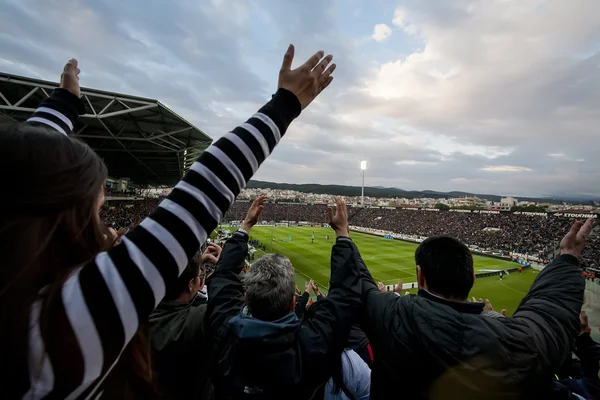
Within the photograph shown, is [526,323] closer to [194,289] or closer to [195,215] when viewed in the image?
[195,215]

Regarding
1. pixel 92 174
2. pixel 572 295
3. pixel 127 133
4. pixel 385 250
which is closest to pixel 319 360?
pixel 92 174

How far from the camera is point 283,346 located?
5.77 ft

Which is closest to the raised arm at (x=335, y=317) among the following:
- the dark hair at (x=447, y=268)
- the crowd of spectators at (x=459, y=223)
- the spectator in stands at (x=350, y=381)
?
the dark hair at (x=447, y=268)

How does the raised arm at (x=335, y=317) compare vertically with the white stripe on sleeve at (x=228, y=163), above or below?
below

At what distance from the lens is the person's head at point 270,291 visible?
195 cm

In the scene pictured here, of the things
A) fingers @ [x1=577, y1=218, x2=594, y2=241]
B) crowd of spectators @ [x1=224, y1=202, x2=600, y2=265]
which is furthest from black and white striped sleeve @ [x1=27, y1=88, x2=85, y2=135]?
crowd of spectators @ [x1=224, y1=202, x2=600, y2=265]

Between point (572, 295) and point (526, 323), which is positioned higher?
point (572, 295)

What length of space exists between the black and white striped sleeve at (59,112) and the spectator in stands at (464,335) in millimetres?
2514

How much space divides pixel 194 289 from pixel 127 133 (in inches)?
784

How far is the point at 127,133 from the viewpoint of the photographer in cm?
1881

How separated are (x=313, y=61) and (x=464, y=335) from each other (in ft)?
6.02

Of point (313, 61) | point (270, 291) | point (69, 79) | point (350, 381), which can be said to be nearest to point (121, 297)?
point (270, 291)

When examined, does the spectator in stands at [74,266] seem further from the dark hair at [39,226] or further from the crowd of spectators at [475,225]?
the crowd of spectators at [475,225]

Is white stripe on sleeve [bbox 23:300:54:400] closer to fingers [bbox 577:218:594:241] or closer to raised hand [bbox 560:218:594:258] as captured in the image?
raised hand [bbox 560:218:594:258]
